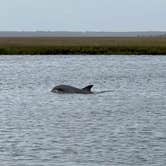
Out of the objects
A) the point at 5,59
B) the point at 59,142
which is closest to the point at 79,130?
the point at 59,142

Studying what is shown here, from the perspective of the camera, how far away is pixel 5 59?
8625 centimetres

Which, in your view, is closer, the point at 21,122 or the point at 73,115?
the point at 21,122

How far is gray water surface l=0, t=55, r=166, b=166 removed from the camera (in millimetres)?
26312

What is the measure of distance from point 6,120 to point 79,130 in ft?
12.5

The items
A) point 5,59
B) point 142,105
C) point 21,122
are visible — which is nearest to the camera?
point 21,122

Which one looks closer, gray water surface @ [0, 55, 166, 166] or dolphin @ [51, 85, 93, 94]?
gray water surface @ [0, 55, 166, 166]

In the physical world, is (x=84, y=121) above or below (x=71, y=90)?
below

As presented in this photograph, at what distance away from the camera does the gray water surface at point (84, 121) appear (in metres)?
26.3

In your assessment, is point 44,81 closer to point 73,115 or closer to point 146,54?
point 73,115

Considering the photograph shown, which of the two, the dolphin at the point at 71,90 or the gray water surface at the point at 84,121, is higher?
the dolphin at the point at 71,90

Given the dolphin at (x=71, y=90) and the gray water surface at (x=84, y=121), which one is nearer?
the gray water surface at (x=84, y=121)

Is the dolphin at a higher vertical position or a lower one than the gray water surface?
higher

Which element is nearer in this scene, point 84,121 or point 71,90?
point 84,121

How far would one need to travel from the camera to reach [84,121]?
33906mm
